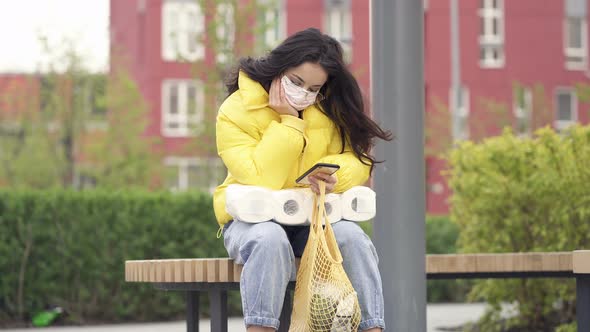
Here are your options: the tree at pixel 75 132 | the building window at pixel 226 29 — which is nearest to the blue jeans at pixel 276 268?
the building window at pixel 226 29

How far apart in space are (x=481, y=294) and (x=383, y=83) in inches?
200

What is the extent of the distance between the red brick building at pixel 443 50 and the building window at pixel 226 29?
67.6 ft

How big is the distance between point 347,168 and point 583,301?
59.3 inches

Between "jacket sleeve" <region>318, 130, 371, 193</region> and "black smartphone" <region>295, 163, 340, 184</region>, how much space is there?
21 cm

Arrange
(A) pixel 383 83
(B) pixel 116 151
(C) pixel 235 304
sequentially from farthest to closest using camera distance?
(B) pixel 116 151 < (C) pixel 235 304 < (A) pixel 383 83

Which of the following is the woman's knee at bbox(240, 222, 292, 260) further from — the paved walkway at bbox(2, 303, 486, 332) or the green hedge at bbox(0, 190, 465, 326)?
the green hedge at bbox(0, 190, 465, 326)

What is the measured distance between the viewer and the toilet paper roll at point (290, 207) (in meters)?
4.80

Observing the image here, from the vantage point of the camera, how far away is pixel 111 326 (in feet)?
42.1

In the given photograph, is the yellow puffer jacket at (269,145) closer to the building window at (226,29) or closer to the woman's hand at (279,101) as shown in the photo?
the woman's hand at (279,101)

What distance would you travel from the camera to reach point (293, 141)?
4.88 metres

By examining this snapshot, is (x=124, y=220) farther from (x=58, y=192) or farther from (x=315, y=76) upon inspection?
(x=315, y=76)

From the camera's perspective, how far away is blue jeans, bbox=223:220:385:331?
14.8ft

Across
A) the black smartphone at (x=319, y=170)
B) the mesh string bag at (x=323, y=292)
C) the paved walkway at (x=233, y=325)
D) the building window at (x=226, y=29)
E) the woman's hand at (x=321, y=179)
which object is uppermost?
the building window at (x=226, y=29)

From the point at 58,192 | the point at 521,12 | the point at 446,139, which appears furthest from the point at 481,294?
the point at 521,12
